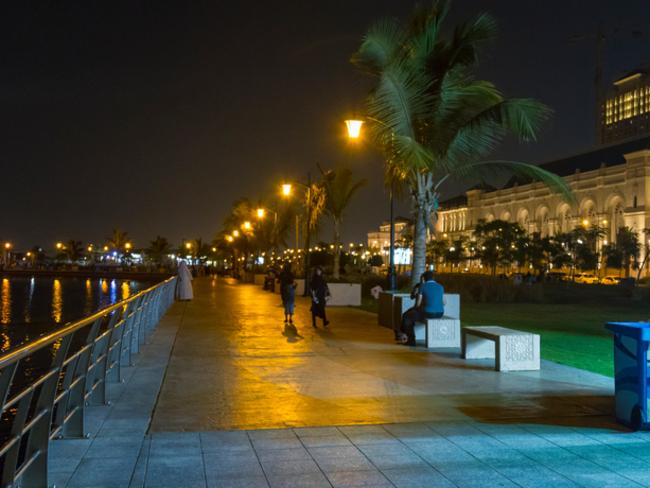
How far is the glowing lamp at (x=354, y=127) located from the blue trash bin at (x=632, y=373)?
992 cm

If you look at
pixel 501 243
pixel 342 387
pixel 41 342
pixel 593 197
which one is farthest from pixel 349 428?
pixel 593 197

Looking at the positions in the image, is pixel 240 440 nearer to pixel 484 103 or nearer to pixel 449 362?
pixel 449 362

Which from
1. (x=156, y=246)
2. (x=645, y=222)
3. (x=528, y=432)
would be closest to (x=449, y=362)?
(x=528, y=432)

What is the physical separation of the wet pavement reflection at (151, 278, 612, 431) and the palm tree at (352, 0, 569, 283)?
3.67 m

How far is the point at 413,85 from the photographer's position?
49.2 feet

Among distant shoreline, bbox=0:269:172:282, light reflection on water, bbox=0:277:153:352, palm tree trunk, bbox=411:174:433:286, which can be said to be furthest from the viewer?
distant shoreline, bbox=0:269:172:282

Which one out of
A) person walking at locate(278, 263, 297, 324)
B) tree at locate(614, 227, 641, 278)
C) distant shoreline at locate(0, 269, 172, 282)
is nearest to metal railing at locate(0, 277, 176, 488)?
person walking at locate(278, 263, 297, 324)

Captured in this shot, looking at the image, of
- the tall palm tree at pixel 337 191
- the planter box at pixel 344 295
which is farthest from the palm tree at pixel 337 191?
the planter box at pixel 344 295

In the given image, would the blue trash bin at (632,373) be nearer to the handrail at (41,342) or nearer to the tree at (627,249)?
the handrail at (41,342)

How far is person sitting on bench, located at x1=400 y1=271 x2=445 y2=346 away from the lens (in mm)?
13266

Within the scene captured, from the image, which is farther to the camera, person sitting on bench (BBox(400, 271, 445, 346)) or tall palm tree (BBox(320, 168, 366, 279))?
tall palm tree (BBox(320, 168, 366, 279))

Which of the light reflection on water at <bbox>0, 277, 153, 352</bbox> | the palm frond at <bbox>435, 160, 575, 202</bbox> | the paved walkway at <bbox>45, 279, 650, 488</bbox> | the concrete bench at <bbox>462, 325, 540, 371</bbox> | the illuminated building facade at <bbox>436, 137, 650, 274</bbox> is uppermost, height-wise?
the illuminated building facade at <bbox>436, 137, 650, 274</bbox>

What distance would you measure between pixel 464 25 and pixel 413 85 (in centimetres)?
158

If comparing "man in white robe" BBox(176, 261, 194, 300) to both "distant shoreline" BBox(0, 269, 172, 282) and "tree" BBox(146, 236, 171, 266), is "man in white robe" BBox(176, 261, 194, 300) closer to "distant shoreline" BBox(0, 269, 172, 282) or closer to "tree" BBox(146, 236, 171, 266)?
"distant shoreline" BBox(0, 269, 172, 282)
